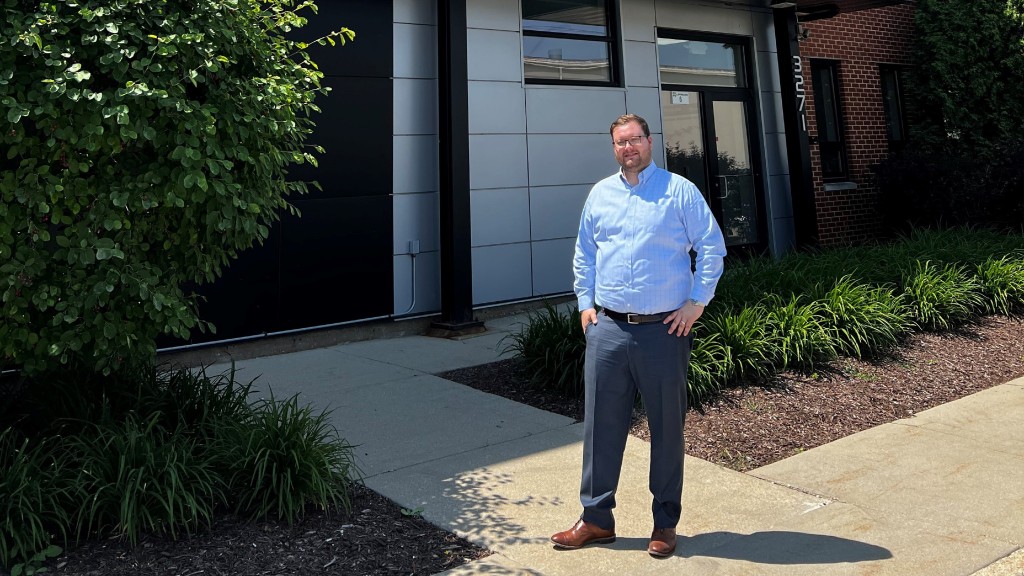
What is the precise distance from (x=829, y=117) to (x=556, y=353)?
893 cm

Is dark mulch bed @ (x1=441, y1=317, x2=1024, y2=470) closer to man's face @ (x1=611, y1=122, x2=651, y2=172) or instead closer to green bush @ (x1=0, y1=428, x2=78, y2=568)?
man's face @ (x1=611, y1=122, x2=651, y2=172)

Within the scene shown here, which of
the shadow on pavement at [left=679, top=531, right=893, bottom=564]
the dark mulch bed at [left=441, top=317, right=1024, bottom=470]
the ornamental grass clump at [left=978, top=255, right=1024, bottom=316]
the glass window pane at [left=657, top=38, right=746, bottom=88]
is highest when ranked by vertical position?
the glass window pane at [left=657, top=38, right=746, bottom=88]

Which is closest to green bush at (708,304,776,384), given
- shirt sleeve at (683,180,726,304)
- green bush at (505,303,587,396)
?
green bush at (505,303,587,396)

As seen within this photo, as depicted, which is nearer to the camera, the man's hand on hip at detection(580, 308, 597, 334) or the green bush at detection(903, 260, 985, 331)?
the man's hand on hip at detection(580, 308, 597, 334)

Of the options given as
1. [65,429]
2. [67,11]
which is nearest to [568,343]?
[65,429]

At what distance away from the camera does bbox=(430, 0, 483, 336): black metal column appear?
926 centimetres

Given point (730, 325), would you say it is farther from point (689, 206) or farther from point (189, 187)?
point (189, 187)

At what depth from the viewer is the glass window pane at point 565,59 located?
34.5ft

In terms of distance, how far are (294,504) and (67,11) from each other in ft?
8.12

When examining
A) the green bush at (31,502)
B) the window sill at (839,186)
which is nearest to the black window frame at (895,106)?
the window sill at (839,186)

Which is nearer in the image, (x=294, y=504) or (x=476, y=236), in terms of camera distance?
(x=294, y=504)

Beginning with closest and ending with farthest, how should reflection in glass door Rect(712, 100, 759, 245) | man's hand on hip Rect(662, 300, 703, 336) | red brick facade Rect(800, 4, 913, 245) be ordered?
man's hand on hip Rect(662, 300, 703, 336) → reflection in glass door Rect(712, 100, 759, 245) → red brick facade Rect(800, 4, 913, 245)

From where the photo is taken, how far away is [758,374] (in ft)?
22.6

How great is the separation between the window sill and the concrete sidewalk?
6.84 meters
